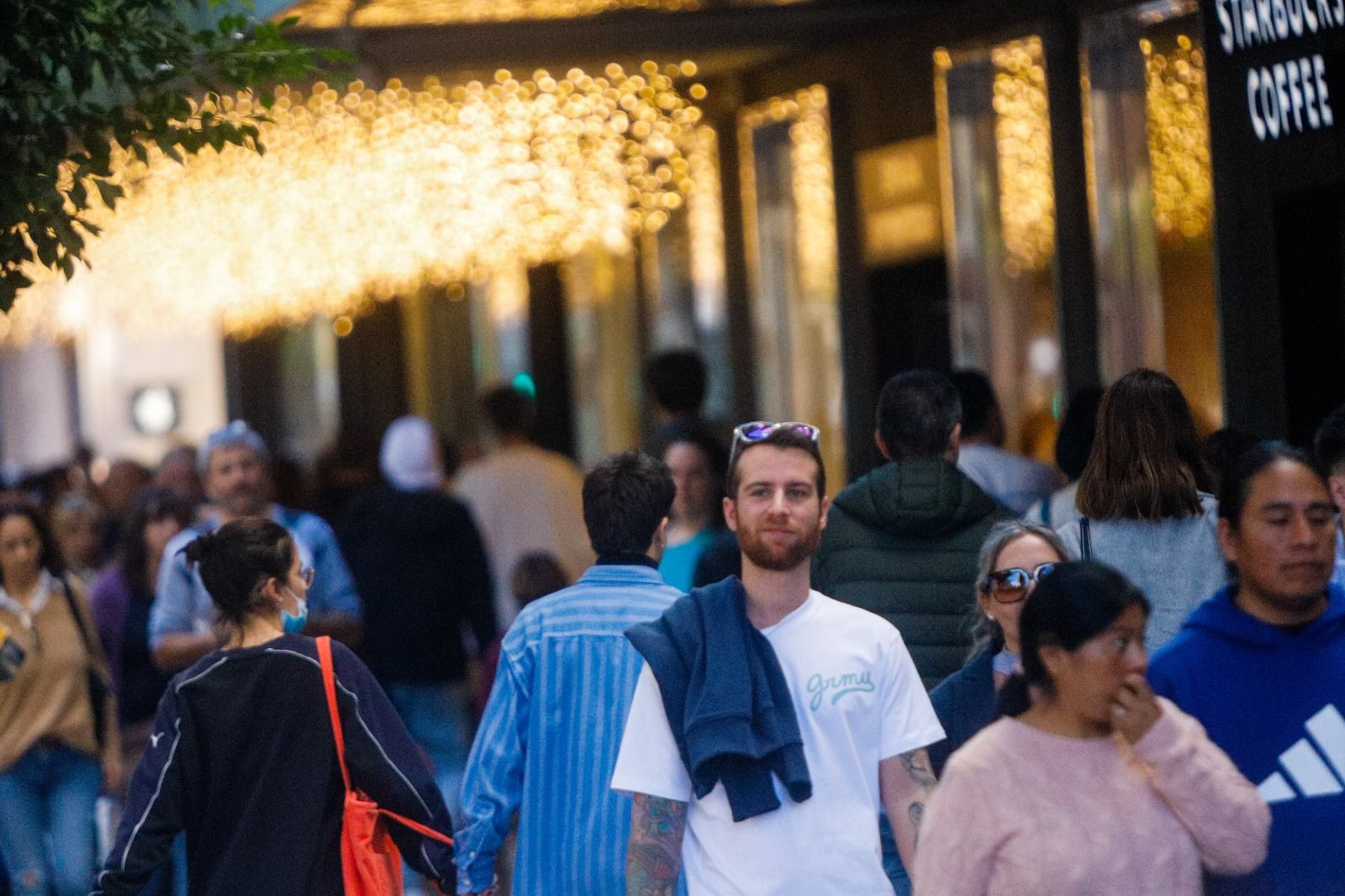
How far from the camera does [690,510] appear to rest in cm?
799

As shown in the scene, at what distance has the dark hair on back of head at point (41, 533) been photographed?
29.7ft

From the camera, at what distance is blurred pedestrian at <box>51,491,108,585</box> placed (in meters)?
12.0

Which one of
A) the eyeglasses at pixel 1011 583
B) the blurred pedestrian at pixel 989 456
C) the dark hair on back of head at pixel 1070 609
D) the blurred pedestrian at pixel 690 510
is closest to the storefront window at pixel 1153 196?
the blurred pedestrian at pixel 989 456

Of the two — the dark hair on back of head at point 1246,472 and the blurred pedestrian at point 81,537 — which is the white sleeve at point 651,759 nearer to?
the dark hair on back of head at point 1246,472

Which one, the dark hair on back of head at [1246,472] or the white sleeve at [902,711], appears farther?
the white sleeve at [902,711]

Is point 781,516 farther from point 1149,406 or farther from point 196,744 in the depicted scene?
point 196,744

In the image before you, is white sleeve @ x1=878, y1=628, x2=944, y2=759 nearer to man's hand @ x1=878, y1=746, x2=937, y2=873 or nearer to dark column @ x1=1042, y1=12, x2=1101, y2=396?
man's hand @ x1=878, y1=746, x2=937, y2=873

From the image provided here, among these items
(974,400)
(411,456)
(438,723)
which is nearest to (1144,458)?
(974,400)

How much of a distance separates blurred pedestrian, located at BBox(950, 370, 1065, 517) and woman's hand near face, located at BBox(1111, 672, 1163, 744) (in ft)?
13.3

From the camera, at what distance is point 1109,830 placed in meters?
3.74

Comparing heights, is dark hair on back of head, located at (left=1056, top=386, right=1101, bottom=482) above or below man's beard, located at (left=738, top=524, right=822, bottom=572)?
above

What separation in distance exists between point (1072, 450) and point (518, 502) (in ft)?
17.6

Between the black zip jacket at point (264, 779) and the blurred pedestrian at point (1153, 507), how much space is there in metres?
1.87

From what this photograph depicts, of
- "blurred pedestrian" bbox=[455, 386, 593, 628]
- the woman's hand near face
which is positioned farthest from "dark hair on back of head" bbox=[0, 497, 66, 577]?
the woman's hand near face
